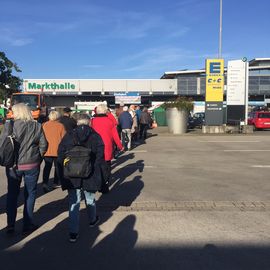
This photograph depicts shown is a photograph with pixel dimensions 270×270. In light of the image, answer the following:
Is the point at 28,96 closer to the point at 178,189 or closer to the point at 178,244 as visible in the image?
the point at 178,189

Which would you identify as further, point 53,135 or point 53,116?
point 53,116

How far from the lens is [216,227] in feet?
18.2

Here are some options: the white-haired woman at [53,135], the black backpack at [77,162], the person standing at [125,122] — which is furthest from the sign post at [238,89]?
the black backpack at [77,162]

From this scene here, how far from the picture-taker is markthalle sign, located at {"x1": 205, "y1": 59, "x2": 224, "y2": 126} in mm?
24625

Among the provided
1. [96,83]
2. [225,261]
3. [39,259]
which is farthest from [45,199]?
[96,83]

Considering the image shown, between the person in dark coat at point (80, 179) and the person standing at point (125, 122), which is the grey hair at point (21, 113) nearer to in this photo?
the person in dark coat at point (80, 179)

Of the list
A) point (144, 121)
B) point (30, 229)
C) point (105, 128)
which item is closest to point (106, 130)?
point (105, 128)

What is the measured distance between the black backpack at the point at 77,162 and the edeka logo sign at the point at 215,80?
67.0 ft

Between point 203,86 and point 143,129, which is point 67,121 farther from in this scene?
point 203,86

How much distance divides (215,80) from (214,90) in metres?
0.63

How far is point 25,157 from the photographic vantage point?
523 centimetres

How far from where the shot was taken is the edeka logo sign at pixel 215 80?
2464 centimetres

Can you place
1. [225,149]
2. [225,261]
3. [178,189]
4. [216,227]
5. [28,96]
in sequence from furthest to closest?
[28,96], [225,149], [178,189], [216,227], [225,261]

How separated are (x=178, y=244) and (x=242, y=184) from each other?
416 centimetres
